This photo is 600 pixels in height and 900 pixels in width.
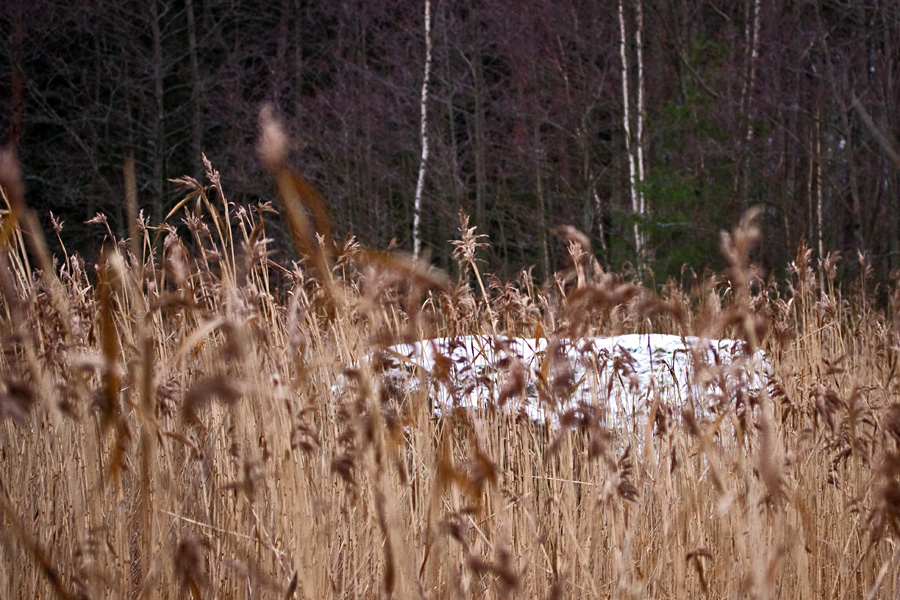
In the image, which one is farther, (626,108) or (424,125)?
(424,125)

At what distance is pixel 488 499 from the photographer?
1.77m

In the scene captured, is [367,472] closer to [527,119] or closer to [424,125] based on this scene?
[424,125]

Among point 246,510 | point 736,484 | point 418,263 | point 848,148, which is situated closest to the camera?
point 418,263

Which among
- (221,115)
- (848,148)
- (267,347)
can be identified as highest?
(221,115)

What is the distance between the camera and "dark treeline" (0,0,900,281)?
7762 mm

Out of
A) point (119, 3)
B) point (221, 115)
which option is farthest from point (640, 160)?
point (119, 3)

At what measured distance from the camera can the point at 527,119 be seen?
1120 cm

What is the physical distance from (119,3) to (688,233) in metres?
8.18

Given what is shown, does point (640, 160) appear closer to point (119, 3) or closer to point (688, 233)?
point (688, 233)

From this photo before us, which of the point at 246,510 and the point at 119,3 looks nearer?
the point at 246,510

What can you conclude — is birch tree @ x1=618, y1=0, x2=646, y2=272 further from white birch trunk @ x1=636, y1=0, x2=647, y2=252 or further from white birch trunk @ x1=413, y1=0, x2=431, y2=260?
white birch trunk @ x1=413, y1=0, x2=431, y2=260

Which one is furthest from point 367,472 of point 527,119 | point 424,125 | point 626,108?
point 527,119

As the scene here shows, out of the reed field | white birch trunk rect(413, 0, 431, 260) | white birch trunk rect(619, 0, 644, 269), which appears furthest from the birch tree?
the reed field

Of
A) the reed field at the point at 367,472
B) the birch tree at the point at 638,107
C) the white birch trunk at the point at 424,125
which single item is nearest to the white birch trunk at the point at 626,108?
the birch tree at the point at 638,107
